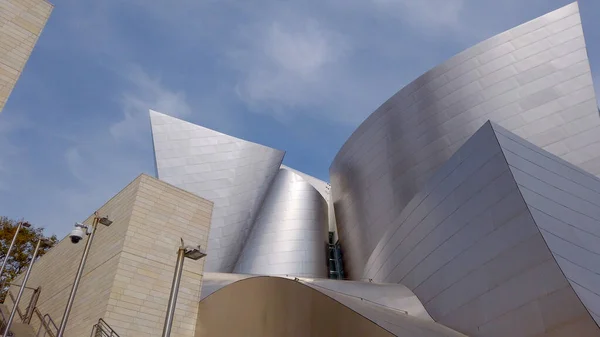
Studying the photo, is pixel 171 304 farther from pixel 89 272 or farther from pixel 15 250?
pixel 15 250

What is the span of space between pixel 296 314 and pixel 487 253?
4066mm

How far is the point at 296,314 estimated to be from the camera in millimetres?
9391

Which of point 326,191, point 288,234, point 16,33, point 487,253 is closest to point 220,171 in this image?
point 288,234

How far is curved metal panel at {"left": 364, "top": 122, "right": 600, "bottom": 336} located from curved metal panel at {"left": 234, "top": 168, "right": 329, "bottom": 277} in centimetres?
840

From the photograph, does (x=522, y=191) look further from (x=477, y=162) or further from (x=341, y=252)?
(x=341, y=252)

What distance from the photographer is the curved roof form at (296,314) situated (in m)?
8.53

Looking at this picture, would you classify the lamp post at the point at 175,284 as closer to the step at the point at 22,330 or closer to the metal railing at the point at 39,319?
the metal railing at the point at 39,319

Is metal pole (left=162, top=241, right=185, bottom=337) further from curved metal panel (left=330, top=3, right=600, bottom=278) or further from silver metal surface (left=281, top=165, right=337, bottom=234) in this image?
silver metal surface (left=281, top=165, right=337, bottom=234)

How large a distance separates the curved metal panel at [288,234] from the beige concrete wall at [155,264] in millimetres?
8744

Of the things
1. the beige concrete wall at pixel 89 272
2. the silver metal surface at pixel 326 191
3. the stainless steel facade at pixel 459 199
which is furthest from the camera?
the silver metal surface at pixel 326 191

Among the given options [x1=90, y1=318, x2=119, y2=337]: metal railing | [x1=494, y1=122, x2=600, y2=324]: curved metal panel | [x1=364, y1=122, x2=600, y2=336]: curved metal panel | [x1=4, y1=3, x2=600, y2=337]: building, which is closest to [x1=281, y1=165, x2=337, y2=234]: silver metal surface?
[x1=4, y1=3, x2=600, y2=337]: building

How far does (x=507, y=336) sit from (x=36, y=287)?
12.4 metres

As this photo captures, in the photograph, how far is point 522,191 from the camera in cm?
1025

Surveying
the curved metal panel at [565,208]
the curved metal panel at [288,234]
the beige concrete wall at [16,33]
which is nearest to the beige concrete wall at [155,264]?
the beige concrete wall at [16,33]
